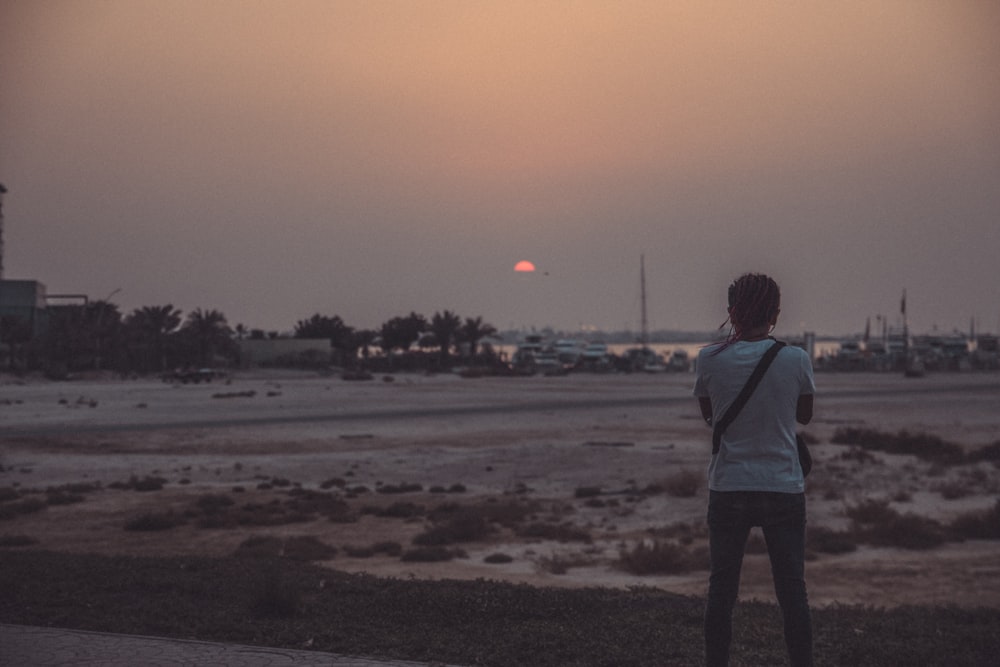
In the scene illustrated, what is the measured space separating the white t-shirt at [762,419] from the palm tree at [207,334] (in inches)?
4383

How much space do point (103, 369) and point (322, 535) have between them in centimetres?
8837

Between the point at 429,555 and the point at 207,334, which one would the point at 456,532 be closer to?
the point at 429,555

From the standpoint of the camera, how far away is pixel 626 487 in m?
27.0

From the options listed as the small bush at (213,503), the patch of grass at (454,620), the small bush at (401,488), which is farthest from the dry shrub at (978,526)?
the small bush at (213,503)

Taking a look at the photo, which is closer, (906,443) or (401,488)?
(401,488)

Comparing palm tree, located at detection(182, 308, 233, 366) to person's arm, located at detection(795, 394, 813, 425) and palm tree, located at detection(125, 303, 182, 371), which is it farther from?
person's arm, located at detection(795, 394, 813, 425)

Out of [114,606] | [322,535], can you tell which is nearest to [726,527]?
[114,606]

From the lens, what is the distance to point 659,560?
16.8m

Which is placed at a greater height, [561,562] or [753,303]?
[753,303]

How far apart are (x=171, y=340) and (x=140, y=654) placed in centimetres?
11261

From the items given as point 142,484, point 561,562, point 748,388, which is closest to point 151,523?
point 142,484

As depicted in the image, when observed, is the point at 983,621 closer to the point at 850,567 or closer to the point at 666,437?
the point at 850,567

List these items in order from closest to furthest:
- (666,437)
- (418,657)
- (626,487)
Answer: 1. (418,657)
2. (626,487)
3. (666,437)

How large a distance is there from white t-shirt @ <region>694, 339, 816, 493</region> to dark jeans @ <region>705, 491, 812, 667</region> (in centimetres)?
6
